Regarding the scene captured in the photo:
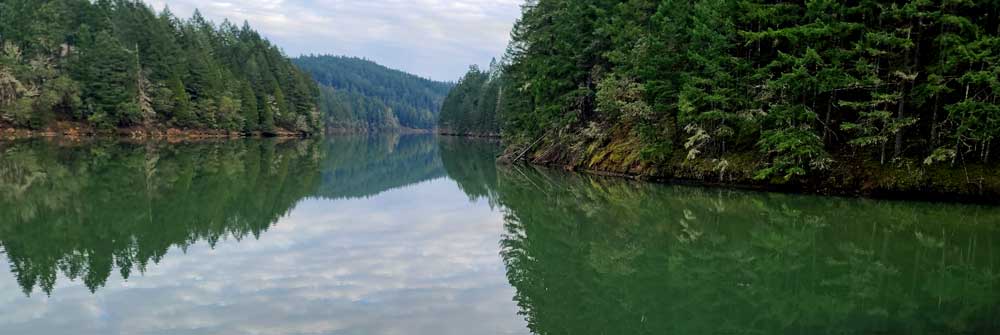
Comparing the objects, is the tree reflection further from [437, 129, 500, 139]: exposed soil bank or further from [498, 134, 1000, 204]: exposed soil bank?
[437, 129, 500, 139]: exposed soil bank

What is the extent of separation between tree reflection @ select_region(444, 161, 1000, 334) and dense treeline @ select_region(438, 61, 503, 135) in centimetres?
8341

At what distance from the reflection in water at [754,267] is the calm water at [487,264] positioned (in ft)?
0.17

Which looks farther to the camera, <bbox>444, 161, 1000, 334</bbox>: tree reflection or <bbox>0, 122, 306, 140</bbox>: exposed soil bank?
<bbox>0, 122, 306, 140</bbox>: exposed soil bank

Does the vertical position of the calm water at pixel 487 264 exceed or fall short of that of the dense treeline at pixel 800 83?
it falls short

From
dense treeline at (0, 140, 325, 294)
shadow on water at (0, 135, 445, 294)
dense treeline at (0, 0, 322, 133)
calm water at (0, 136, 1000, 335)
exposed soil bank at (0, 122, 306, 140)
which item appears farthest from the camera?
dense treeline at (0, 0, 322, 133)

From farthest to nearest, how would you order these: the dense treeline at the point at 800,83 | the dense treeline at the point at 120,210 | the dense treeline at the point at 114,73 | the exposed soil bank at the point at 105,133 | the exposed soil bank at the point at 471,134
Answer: the exposed soil bank at the point at 471,134 < the dense treeline at the point at 114,73 < the exposed soil bank at the point at 105,133 < the dense treeline at the point at 800,83 < the dense treeline at the point at 120,210

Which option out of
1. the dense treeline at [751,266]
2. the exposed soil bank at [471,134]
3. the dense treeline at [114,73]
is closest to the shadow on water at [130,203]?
the dense treeline at [751,266]

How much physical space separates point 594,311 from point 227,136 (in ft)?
265

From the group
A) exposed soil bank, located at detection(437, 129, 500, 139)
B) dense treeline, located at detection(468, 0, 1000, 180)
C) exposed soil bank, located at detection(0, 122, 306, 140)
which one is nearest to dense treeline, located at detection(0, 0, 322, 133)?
exposed soil bank, located at detection(0, 122, 306, 140)

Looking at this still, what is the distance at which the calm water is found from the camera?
836cm

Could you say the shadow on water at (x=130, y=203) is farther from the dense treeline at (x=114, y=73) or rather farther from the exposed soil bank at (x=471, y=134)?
the exposed soil bank at (x=471, y=134)

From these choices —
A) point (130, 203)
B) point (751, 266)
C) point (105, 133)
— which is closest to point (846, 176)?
point (751, 266)

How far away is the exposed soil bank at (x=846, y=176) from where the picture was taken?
21.3 meters

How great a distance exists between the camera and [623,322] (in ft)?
27.4
